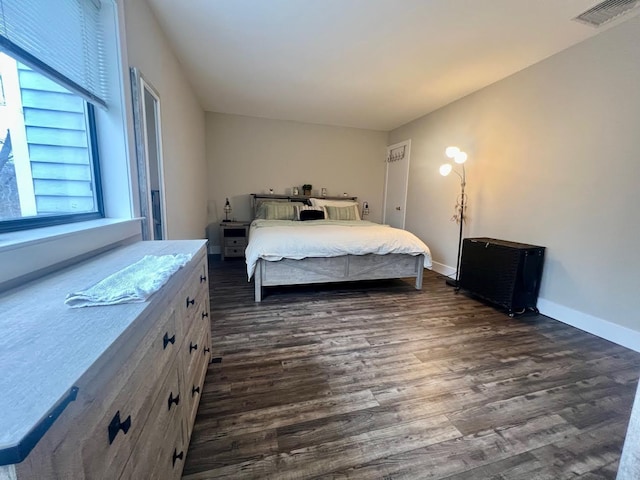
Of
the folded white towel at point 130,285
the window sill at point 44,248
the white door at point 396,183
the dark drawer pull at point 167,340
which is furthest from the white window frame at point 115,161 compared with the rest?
the white door at point 396,183

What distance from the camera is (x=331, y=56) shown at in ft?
8.66

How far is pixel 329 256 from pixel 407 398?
5.26 feet

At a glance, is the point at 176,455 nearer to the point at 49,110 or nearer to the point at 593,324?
the point at 49,110

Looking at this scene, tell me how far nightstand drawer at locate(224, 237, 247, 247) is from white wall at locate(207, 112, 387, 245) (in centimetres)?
51

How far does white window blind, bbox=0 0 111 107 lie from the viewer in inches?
37.8

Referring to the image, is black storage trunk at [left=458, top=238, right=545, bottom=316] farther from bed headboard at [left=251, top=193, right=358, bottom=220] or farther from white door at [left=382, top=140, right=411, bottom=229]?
bed headboard at [left=251, top=193, right=358, bottom=220]

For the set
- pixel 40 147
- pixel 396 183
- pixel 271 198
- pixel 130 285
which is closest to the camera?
pixel 130 285

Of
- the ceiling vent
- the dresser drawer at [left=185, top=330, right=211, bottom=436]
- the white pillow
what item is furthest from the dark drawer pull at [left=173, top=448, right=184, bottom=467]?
the white pillow

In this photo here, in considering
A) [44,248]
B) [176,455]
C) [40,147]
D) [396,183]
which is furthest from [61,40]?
[396,183]

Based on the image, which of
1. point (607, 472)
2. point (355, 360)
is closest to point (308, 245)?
point (355, 360)

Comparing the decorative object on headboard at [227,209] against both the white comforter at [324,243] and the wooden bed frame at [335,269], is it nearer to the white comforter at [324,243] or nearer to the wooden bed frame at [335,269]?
the white comforter at [324,243]

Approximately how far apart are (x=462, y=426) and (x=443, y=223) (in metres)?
3.06

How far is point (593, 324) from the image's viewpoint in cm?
226

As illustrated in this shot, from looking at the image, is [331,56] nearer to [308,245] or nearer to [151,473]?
[308,245]
